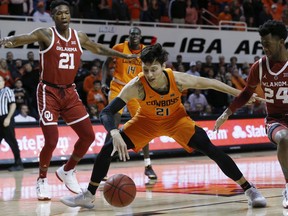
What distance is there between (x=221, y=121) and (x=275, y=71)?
2.76 ft

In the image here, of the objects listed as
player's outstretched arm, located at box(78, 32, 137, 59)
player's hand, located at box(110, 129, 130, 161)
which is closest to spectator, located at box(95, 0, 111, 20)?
player's outstretched arm, located at box(78, 32, 137, 59)

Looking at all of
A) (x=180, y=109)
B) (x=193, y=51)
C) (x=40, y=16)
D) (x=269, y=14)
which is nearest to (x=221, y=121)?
(x=180, y=109)

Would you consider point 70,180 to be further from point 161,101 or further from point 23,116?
point 23,116

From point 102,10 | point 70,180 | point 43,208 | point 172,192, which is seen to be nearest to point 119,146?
point 43,208

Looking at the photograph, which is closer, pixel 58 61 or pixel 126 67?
pixel 58 61

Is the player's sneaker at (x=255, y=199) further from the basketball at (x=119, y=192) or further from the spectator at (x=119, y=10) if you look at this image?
the spectator at (x=119, y=10)

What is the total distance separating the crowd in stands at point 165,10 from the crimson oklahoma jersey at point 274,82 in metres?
11.5

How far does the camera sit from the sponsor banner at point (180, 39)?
18234 millimetres

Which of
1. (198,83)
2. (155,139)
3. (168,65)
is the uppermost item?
Answer: (198,83)

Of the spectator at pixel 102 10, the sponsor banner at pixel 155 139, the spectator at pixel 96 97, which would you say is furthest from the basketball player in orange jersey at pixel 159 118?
the spectator at pixel 102 10

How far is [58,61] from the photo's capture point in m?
8.72

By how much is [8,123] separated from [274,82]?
7409 millimetres

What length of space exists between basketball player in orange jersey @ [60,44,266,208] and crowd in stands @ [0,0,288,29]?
11.3 metres

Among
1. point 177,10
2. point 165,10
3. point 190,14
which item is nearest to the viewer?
point 177,10
